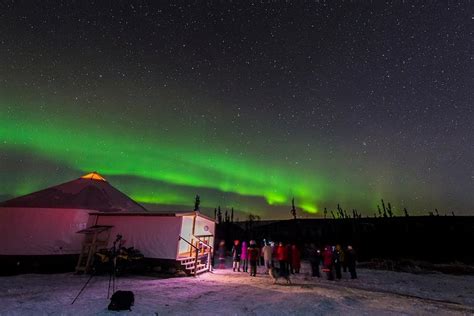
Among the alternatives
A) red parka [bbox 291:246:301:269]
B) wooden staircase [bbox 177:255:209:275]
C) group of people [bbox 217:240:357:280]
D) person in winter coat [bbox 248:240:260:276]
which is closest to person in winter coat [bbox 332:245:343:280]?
group of people [bbox 217:240:357:280]

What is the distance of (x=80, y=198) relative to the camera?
1498cm

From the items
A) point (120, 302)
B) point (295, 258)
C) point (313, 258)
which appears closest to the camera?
point (120, 302)

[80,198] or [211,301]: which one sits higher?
[80,198]

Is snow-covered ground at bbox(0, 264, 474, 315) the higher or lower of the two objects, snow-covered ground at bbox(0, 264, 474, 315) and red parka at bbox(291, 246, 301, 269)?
the lower

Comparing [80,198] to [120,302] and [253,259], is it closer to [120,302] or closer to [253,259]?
[253,259]

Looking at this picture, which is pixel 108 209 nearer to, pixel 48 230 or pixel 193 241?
pixel 48 230

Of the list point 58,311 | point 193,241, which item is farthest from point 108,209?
point 58,311

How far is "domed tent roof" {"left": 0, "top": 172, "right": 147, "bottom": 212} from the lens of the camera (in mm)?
13883

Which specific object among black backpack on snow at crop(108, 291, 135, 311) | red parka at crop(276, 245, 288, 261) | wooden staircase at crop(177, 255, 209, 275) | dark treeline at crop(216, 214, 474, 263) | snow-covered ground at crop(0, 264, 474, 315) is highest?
dark treeline at crop(216, 214, 474, 263)

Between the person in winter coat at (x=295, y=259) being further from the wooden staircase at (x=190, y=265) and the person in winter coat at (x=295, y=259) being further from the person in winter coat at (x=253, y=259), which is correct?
the wooden staircase at (x=190, y=265)

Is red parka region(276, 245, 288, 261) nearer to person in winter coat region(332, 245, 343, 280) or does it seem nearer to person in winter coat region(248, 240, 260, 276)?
person in winter coat region(248, 240, 260, 276)

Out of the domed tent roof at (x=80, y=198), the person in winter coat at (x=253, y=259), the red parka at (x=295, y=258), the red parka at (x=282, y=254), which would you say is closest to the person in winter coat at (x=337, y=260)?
the red parka at (x=295, y=258)

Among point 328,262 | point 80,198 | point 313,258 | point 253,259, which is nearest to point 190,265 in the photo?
point 253,259

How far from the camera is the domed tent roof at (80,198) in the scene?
13883mm
